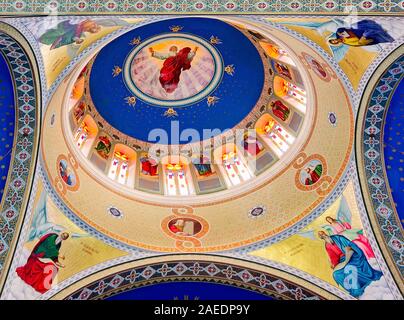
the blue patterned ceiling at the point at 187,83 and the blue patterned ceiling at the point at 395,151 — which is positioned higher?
the blue patterned ceiling at the point at 187,83

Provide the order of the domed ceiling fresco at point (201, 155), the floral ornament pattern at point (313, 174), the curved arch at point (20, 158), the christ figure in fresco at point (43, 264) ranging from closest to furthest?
the domed ceiling fresco at point (201, 155), the curved arch at point (20, 158), the christ figure in fresco at point (43, 264), the floral ornament pattern at point (313, 174)

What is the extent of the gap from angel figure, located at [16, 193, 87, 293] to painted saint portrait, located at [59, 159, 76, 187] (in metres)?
0.85

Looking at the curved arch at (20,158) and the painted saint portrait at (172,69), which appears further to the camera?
the painted saint portrait at (172,69)

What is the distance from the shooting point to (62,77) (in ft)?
35.5

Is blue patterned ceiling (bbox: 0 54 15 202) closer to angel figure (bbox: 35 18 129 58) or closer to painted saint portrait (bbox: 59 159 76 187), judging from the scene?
angel figure (bbox: 35 18 129 58)

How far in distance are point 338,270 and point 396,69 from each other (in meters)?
4.67

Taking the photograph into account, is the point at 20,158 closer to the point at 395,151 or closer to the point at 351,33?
the point at 351,33

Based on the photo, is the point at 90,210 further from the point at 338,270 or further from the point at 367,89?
the point at 367,89

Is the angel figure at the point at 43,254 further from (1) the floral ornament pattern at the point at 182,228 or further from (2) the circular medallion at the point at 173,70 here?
(2) the circular medallion at the point at 173,70

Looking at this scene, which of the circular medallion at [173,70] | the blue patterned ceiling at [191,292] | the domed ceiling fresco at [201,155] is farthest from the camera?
the circular medallion at [173,70]

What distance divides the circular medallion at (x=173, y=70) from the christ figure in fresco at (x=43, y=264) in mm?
4570

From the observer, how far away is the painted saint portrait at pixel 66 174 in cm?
1272

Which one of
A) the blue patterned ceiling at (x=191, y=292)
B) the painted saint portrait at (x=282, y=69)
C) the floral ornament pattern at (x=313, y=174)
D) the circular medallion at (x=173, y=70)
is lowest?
the blue patterned ceiling at (x=191, y=292)

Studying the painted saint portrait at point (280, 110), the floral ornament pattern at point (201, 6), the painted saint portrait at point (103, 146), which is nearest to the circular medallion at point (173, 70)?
the painted saint portrait at point (103, 146)
